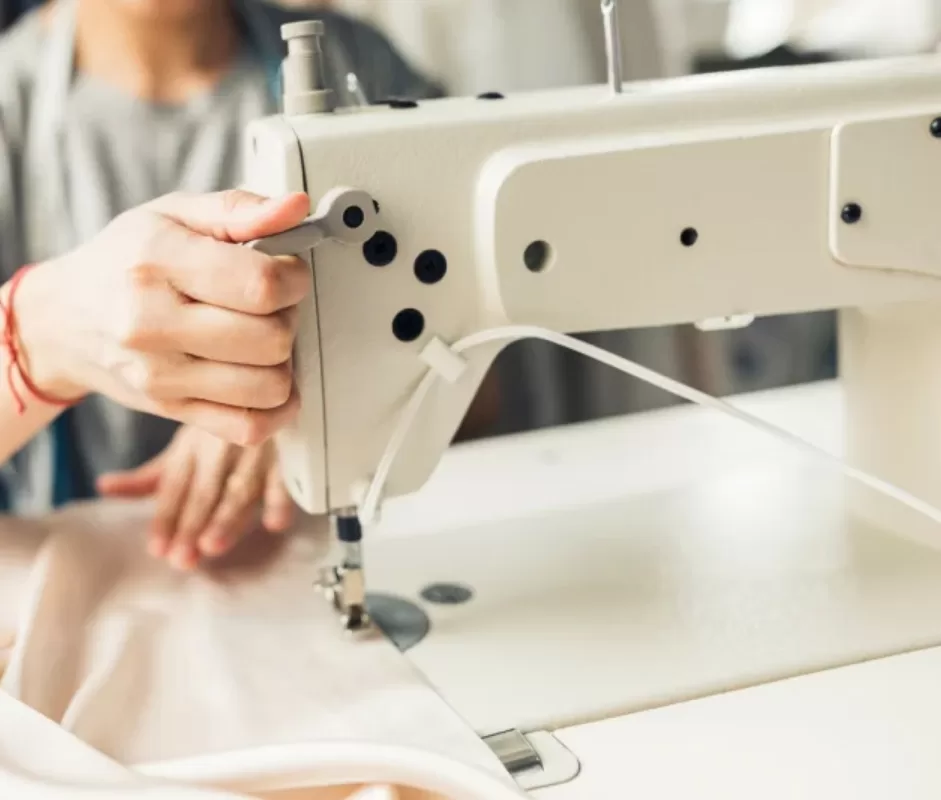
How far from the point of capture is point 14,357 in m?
0.73

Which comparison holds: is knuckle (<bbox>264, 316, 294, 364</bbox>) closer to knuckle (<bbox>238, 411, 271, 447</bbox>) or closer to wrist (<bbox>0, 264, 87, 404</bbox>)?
knuckle (<bbox>238, 411, 271, 447</bbox>)

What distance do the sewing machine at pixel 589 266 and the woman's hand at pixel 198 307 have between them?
0.02m

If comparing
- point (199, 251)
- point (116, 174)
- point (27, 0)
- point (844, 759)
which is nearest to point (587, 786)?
point (844, 759)

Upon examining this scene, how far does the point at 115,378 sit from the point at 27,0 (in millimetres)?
631

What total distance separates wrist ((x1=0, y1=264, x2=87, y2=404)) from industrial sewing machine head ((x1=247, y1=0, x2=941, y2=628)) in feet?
0.49

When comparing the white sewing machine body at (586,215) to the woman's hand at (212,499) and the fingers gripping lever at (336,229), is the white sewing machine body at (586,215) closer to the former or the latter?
the fingers gripping lever at (336,229)

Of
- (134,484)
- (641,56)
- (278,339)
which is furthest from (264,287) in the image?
(641,56)

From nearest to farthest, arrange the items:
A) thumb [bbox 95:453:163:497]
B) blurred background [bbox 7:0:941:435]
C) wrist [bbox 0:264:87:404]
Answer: wrist [bbox 0:264:87:404], thumb [bbox 95:453:163:497], blurred background [bbox 7:0:941:435]

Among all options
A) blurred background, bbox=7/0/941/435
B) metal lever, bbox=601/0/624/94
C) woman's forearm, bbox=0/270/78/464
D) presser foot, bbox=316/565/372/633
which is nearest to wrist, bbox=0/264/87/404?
woman's forearm, bbox=0/270/78/464

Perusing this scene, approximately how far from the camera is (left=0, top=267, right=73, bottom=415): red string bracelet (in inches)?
28.4

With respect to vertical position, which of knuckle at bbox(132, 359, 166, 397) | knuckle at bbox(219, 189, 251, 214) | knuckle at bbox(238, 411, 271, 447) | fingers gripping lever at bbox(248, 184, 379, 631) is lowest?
knuckle at bbox(238, 411, 271, 447)

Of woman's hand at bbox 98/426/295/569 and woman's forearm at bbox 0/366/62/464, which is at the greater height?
woman's forearm at bbox 0/366/62/464

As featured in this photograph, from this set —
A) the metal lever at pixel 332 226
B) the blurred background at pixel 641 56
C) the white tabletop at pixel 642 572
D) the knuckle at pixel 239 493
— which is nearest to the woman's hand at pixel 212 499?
the knuckle at pixel 239 493

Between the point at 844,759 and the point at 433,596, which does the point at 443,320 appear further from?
the point at 844,759
